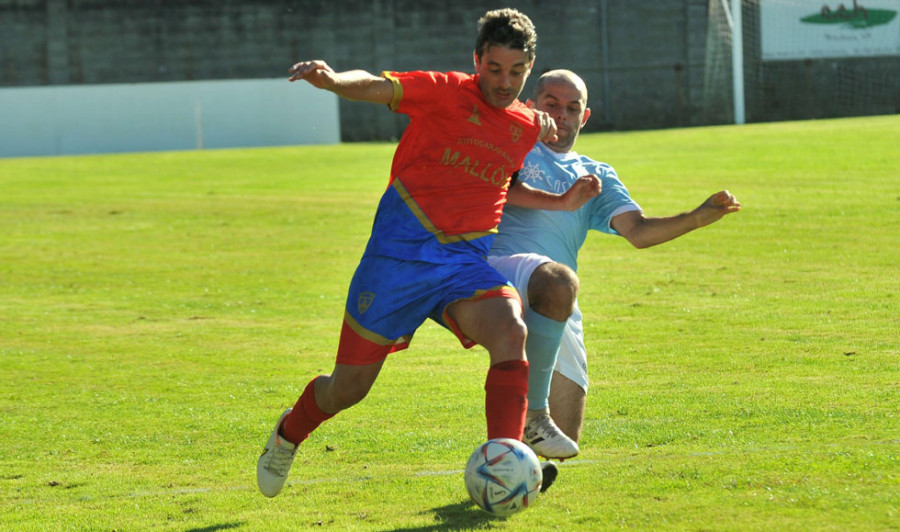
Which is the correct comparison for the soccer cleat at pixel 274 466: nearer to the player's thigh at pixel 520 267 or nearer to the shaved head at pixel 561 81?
the player's thigh at pixel 520 267

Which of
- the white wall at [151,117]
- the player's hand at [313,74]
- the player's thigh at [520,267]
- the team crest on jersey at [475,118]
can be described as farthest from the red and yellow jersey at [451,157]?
the white wall at [151,117]

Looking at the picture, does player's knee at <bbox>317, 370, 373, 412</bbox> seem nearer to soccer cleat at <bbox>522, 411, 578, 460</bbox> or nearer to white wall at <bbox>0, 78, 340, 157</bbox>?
soccer cleat at <bbox>522, 411, 578, 460</bbox>

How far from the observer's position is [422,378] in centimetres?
786

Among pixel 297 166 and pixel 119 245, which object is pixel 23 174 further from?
pixel 119 245

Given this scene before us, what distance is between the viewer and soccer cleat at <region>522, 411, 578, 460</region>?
4785 millimetres

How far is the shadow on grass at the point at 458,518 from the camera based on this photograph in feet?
14.7

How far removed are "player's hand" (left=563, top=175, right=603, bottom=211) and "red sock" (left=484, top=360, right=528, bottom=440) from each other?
3.02ft

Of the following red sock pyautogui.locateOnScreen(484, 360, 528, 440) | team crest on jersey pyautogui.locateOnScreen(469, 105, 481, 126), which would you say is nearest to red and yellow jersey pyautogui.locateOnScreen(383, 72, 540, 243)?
team crest on jersey pyautogui.locateOnScreen(469, 105, 481, 126)

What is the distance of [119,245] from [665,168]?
10614 millimetres

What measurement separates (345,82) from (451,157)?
2.04 feet

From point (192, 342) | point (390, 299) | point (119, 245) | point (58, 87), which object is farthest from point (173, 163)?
point (390, 299)

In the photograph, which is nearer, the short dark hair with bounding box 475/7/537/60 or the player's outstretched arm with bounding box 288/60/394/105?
the player's outstretched arm with bounding box 288/60/394/105

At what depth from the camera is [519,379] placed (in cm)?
449

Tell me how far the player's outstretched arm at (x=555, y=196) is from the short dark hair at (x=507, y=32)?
24.0 inches
